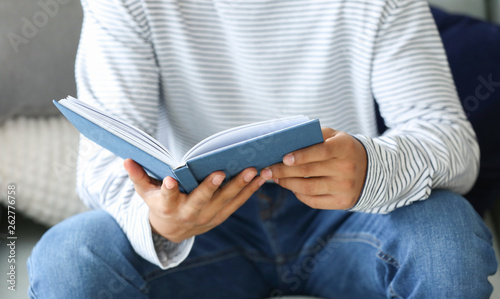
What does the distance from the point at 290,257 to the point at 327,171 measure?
0.36 metres

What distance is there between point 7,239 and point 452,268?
97cm

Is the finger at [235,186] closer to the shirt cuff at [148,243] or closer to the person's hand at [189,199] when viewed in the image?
the person's hand at [189,199]

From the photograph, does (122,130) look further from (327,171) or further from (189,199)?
(327,171)

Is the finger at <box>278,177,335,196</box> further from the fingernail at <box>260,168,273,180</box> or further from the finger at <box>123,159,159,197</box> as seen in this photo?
the finger at <box>123,159,159,197</box>

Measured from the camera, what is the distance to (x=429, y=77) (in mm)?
954

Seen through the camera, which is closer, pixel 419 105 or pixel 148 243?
pixel 148 243

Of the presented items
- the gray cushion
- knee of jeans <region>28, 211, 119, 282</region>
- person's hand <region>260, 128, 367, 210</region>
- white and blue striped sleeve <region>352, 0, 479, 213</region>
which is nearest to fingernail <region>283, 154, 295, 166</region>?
person's hand <region>260, 128, 367, 210</region>

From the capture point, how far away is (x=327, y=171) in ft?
2.42

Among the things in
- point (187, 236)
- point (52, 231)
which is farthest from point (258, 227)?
point (52, 231)

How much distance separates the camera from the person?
→ 2.57 ft

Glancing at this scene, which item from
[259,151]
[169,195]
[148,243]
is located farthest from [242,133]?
[148,243]

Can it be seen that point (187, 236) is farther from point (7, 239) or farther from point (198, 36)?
point (7, 239)

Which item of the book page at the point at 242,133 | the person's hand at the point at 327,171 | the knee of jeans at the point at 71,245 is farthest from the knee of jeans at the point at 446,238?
the knee of jeans at the point at 71,245

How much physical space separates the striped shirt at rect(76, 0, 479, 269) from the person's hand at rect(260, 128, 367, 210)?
4.9 inches
